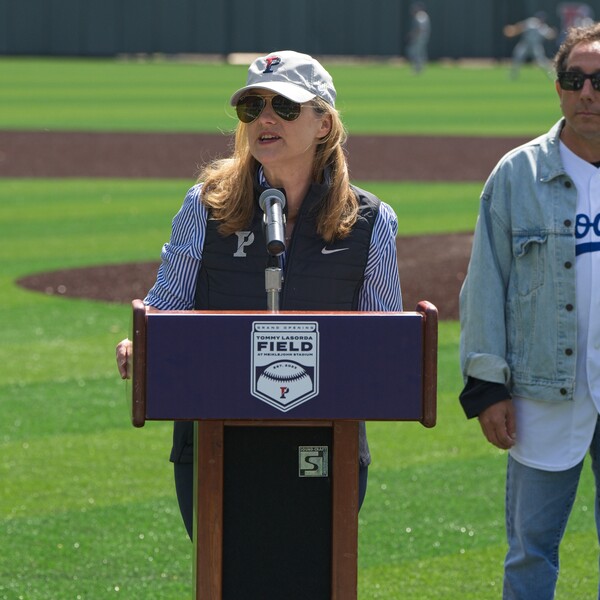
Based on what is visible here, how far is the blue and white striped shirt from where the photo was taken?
3780 millimetres

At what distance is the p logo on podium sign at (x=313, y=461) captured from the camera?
334 cm

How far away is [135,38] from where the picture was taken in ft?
178

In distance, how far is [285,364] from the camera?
306cm

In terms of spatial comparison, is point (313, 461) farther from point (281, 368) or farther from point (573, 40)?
point (573, 40)

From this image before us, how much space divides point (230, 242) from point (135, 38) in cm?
5190

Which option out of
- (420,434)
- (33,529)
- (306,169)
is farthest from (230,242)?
(420,434)

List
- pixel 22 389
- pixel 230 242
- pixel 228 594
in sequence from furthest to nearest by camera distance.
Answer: pixel 22 389, pixel 230 242, pixel 228 594

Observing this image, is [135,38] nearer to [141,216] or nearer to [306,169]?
[141,216]

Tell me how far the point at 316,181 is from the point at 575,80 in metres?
0.83

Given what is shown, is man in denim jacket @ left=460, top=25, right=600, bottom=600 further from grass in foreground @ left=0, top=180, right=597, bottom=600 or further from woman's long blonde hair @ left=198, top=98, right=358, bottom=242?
grass in foreground @ left=0, top=180, right=597, bottom=600

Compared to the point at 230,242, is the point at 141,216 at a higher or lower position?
lower

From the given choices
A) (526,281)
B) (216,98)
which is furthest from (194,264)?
(216,98)

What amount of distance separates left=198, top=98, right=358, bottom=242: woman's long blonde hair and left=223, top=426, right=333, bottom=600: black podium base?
2.06ft

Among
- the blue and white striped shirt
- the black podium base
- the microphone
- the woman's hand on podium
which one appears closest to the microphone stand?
the microphone
